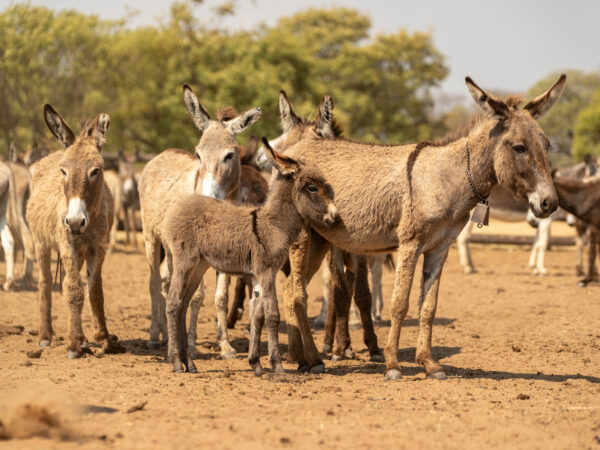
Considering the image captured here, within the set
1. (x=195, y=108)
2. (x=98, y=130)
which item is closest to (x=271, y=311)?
(x=195, y=108)

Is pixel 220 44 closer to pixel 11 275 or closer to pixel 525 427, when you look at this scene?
pixel 11 275

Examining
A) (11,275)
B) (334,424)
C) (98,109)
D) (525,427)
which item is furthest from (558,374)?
(98,109)

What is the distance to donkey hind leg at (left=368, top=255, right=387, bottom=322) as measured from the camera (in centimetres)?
1151

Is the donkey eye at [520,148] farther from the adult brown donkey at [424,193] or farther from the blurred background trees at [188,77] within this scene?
the blurred background trees at [188,77]

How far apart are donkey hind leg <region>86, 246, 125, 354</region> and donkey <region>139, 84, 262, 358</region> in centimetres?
68

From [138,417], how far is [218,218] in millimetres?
2301

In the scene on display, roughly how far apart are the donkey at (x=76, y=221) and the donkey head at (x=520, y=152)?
12.8 feet

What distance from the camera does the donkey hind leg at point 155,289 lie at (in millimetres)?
8938

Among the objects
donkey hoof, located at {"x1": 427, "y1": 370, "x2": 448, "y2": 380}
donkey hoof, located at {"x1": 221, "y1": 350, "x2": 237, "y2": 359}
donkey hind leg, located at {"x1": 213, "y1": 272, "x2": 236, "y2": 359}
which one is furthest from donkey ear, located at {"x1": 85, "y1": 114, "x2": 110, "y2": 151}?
donkey hoof, located at {"x1": 427, "y1": 370, "x2": 448, "y2": 380}

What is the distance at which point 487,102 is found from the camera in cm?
683

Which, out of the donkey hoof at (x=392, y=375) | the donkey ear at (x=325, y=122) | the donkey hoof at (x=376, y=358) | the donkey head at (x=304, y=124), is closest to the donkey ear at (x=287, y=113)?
the donkey head at (x=304, y=124)

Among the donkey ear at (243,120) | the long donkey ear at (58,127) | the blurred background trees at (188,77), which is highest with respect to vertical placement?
the blurred background trees at (188,77)

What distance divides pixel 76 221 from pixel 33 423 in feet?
9.84

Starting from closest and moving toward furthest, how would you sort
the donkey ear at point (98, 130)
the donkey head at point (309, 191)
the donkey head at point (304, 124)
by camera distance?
the donkey head at point (309, 191), the donkey ear at point (98, 130), the donkey head at point (304, 124)
